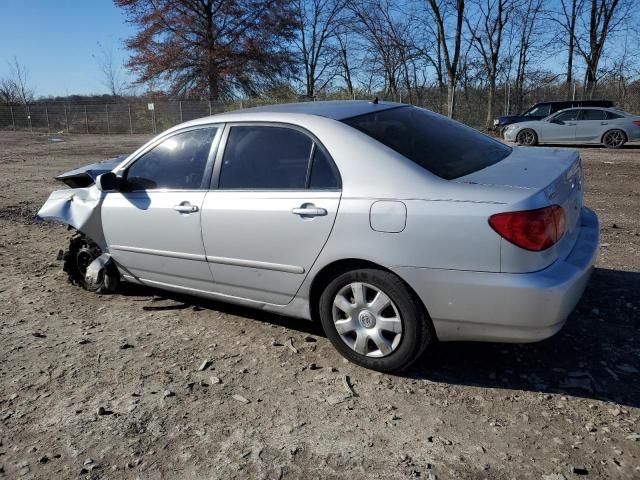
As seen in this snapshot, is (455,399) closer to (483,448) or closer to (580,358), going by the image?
(483,448)

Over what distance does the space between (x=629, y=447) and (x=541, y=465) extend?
1.46ft

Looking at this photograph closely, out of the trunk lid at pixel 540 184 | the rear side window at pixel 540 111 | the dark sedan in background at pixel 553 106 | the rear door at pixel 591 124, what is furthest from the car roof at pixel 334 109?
the rear side window at pixel 540 111

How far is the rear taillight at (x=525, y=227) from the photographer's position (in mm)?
2713

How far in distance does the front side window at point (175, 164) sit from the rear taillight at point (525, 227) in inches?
82.3

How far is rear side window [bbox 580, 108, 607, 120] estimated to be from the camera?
662 inches

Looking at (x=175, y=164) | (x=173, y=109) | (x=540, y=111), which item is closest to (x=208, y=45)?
(x=173, y=109)

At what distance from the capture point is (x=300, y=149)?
3.44 m

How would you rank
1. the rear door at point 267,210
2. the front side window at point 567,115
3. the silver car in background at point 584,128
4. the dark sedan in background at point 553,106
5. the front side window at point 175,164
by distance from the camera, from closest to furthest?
the rear door at point 267,210 < the front side window at point 175,164 < the silver car in background at point 584,128 < the front side window at point 567,115 < the dark sedan in background at point 553,106

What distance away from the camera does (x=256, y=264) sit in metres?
3.56

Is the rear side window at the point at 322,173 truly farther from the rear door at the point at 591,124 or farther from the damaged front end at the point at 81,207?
the rear door at the point at 591,124

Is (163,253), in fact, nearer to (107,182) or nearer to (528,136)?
(107,182)

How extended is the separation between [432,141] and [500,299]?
1.18 meters

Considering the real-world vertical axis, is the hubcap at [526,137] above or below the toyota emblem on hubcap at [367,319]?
above

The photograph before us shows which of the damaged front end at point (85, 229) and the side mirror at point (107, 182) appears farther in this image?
the damaged front end at point (85, 229)
